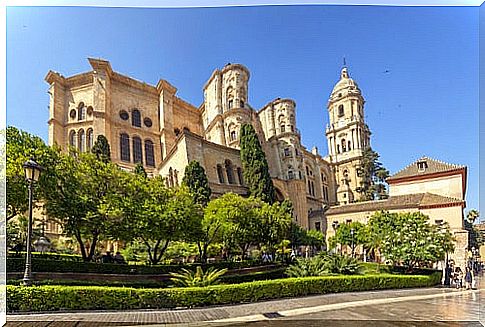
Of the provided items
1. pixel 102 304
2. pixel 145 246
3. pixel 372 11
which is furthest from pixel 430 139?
pixel 102 304

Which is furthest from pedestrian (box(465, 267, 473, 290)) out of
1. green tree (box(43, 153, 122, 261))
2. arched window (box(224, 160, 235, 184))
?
green tree (box(43, 153, 122, 261))

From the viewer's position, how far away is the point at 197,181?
383 inches

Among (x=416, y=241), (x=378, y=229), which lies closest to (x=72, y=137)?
(x=378, y=229)

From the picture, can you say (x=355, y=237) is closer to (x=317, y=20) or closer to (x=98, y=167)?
(x=317, y=20)

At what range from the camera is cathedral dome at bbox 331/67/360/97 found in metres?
8.80

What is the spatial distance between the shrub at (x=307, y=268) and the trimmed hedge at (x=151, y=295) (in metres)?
0.43

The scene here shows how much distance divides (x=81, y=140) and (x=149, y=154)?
4.85ft

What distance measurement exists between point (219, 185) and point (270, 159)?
1469mm

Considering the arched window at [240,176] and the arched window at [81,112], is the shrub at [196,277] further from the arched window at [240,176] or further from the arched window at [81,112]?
the arched window at [81,112]

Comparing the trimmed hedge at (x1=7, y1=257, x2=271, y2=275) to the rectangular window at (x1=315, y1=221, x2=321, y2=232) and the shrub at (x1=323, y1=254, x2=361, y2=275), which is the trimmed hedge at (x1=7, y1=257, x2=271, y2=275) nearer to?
the shrub at (x1=323, y1=254, x2=361, y2=275)

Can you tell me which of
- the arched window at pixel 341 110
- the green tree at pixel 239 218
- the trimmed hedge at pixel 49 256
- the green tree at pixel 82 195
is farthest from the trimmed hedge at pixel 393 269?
the trimmed hedge at pixel 49 256

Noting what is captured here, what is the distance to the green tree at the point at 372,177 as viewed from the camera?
9594 millimetres

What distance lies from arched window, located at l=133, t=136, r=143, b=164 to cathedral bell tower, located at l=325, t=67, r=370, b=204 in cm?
421

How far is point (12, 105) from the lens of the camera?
789 cm
